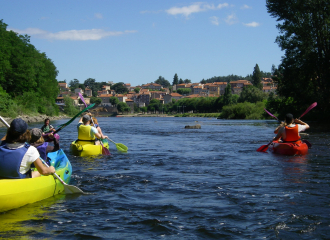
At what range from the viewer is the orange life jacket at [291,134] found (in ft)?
40.8

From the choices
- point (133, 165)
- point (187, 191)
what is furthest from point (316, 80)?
point (187, 191)

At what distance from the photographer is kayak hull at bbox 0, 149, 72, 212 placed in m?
5.97

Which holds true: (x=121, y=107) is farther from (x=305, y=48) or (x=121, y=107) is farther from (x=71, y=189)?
(x=71, y=189)

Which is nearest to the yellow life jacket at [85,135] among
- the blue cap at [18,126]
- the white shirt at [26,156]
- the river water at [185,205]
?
the river water at [185,205]

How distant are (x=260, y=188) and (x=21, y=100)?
164 feet

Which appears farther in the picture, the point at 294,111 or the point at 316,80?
the point at 294,111

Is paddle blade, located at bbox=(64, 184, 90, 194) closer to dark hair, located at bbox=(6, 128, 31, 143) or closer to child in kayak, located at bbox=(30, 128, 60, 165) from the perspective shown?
child in kayak, located at bbox=(30, 128, 60, 165)

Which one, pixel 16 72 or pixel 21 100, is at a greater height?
pixel 16 72

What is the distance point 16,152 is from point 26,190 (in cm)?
78

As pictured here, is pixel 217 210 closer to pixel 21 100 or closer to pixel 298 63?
pixel 298 63

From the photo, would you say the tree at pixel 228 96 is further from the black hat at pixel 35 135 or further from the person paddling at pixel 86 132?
the black hat at pixel 35 135

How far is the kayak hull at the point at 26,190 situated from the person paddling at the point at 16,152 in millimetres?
161

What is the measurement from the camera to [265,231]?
17.2 ft

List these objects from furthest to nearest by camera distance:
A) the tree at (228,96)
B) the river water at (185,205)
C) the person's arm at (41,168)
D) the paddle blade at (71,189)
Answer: the tree at (228,96) → the paddle blade at (71,189) → the person's arm at (41,168) → the river water at (185,205)
